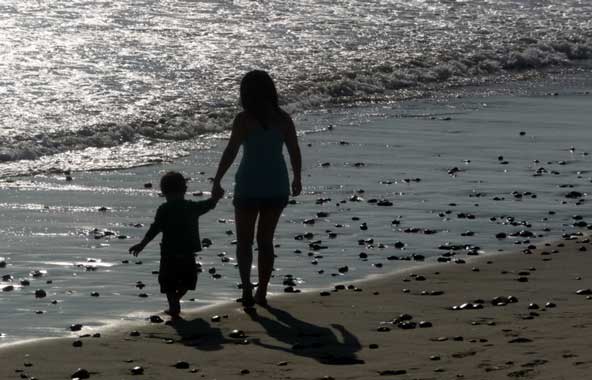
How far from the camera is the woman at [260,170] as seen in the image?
9.63 meters

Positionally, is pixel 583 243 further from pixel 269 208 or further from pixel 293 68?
pixel 293 68

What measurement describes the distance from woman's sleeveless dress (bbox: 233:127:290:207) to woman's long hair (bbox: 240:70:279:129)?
3.8 inches

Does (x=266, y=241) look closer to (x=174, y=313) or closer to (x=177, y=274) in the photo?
(x=177, y=274)

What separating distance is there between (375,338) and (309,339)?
1.29 ft

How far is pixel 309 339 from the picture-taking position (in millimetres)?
8695

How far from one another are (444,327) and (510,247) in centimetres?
317

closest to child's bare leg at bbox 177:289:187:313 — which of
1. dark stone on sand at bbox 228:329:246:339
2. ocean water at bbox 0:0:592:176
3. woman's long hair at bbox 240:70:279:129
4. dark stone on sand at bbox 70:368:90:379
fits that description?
dark stone on sand at bbox 228:329:246:339

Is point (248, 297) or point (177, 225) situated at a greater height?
point (177, 225)

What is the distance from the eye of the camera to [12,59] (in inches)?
938

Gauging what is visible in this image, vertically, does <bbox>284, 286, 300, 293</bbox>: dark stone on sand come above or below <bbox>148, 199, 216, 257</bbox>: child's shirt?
below

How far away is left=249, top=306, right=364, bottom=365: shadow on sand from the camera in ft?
26.8

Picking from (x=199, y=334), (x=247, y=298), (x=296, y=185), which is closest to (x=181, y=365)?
(x=199, y=334)

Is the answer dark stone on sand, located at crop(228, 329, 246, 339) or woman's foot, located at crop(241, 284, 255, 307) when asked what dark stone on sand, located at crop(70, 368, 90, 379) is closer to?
dark stone on sand, located at crop(228, 329, 246, 339)

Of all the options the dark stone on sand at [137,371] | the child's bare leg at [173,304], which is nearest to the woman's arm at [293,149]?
the child's bare leg at [173,304]
